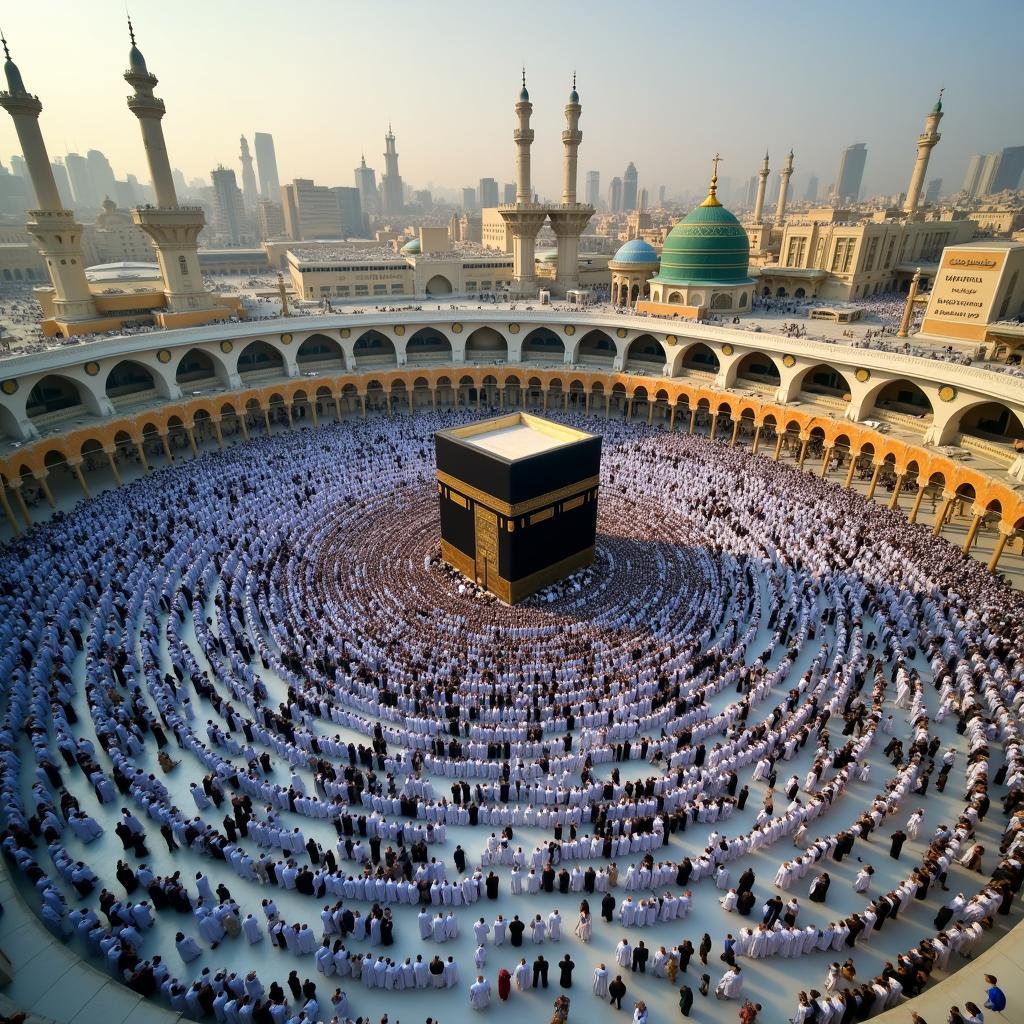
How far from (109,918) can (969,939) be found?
13880 mm

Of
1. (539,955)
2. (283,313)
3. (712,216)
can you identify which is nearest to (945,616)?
(539,955)

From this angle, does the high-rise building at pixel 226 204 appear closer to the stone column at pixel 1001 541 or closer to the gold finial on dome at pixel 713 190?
the gold finial on dome at pixel 713 190

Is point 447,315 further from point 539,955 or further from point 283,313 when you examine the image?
point 539,955

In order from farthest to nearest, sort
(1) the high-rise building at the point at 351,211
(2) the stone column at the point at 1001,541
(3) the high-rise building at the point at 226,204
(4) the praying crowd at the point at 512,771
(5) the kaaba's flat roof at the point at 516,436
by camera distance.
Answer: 1. (1) the high-rise building at the point at 351,211
2. (3) the high-rise building at the point at 226,204
3. (2) the stone column at the point at 1001,541
4. (5) the kaaba's flat roof at the point at 516,436
5. (4) the praying crowd at the point at 512,771

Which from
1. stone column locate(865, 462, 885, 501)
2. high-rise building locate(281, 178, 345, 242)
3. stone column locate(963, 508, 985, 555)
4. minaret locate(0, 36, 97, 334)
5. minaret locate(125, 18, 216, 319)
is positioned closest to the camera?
stone column locate(963, 508, 985, 555)

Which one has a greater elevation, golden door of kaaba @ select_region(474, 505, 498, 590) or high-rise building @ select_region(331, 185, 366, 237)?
high-rise building @ select_region(331, 185, 366, 237)

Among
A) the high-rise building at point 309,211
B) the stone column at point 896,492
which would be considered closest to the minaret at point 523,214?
the stone column at point 896,492

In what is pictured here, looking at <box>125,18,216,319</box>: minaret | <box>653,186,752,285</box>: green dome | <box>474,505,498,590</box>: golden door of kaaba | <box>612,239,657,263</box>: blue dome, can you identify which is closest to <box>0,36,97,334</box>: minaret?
<box>125,18,216,319</box>: minaret

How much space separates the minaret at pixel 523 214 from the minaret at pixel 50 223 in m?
26.0

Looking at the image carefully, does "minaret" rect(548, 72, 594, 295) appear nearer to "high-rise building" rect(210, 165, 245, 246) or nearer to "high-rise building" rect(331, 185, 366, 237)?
"high-rise building" rect(210, 165, 245, 246)

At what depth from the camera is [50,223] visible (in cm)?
3083

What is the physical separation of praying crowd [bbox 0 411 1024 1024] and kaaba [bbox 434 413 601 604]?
1023 mm

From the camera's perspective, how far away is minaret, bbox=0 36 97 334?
29.8 m

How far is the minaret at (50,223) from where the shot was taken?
29.8m
